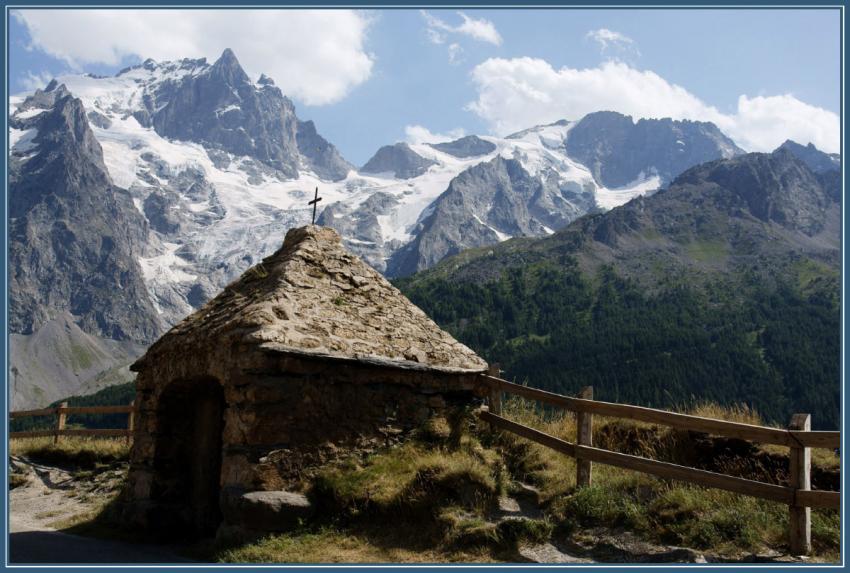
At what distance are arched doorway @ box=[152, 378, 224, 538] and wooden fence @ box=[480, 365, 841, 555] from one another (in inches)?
259

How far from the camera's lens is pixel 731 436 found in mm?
10445

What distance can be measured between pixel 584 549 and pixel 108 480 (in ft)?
44.7

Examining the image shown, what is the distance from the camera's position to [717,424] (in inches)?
388

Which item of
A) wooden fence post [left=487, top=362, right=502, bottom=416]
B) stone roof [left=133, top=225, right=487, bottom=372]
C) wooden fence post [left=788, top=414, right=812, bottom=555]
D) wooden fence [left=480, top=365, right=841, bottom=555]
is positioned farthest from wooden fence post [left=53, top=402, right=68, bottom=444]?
wooden fence post [left=788, top=414, right=812, bottom=555]

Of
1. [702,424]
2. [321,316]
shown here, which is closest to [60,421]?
[321,316]

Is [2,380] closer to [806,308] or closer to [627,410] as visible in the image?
[627,410]

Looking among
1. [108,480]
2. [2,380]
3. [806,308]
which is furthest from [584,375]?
[2,380]

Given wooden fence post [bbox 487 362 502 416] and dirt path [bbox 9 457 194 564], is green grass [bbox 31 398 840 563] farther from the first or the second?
dirt path [bbox 9 457 194 564]

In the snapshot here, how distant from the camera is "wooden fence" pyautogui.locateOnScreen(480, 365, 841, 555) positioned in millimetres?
8914

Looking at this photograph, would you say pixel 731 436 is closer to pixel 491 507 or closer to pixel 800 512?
pixel 800 512

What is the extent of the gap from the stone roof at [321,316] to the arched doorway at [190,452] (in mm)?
1107

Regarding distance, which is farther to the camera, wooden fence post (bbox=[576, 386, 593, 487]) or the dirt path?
the dirt path

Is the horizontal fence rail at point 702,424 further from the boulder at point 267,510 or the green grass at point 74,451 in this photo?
the green grass at point 74,451

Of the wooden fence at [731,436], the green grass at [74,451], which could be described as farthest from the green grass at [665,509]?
the green grass at [74,451]
